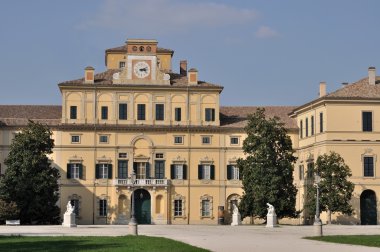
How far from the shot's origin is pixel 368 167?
68.9 meters

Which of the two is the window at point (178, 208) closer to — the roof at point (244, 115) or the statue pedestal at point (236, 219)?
the roof at point (244, 115)

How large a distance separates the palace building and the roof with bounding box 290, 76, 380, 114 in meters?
4.94

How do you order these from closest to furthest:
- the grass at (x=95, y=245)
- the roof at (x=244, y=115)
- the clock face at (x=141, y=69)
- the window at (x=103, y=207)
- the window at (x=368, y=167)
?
the grass at (x=95, y=245), the window at (x=368, y=167), the window at (x=103, y=207), the clock face at (x=141, y=69), the roof at (x=244, y=115)

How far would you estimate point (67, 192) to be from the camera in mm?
74688

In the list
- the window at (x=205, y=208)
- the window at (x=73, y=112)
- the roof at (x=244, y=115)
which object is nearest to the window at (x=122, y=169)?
the window at (x=73, y=112)

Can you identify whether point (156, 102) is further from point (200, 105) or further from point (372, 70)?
point (372, 70)

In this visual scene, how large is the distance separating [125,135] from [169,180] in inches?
204

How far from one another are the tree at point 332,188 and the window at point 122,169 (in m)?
16.6

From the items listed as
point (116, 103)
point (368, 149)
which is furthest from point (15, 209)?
point (368, 149)

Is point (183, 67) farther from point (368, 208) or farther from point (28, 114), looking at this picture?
point (368, 208)

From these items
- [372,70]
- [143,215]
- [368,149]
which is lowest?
[143,215]

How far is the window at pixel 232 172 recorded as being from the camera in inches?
3017

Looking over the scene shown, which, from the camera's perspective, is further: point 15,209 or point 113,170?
point 113,170

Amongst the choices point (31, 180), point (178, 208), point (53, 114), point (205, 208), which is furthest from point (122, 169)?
point (31, 180)
